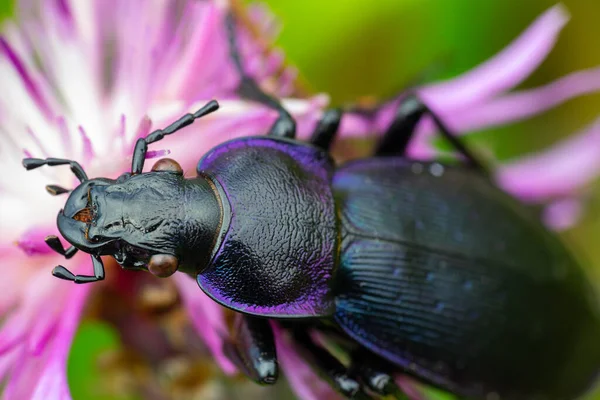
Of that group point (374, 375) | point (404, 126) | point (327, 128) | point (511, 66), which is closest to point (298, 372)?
point (374, 375)

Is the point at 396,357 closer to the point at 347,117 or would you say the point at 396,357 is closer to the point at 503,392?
the point at 503,392

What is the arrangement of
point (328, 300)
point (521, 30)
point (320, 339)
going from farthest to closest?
point (521, 30)
point (320, 339)
point (328, 300)

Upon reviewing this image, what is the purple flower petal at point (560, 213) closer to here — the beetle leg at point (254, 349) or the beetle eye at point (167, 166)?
the beetle leg at point (254, 349)

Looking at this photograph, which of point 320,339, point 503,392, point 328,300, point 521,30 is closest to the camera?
point 328,300

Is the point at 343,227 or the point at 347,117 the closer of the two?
the point at 343,227

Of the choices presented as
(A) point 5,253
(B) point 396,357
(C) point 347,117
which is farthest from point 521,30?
(A) point 5,253

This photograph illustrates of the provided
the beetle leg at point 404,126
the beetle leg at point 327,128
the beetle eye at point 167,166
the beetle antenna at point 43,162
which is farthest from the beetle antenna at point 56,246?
the beetle leg at point 404,126
